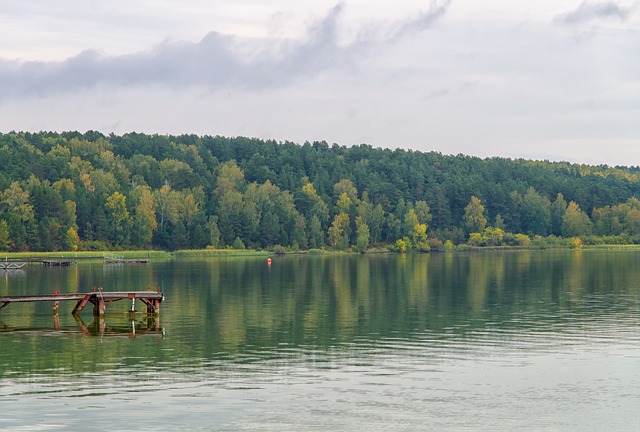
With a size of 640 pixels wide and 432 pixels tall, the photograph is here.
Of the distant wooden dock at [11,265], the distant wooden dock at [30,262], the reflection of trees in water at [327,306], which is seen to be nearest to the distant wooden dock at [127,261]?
the distant wooden dock at [30,262]

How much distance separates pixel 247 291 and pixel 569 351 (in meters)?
46.1

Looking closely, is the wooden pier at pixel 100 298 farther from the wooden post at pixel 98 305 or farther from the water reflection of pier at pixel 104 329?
the water reflection of pier at pixel 104 329

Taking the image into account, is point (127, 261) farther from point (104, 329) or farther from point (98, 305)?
point (104, 329)

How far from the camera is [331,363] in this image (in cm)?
4562

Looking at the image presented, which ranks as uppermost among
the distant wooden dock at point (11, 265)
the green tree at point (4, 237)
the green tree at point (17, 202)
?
the green tree at point (17, 202)

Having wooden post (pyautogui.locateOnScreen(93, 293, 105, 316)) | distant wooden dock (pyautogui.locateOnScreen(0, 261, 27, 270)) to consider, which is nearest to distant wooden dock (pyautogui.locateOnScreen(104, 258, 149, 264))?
distant wooden dock (pyautogui.locateOnScreen(0, 261, 27, 270))

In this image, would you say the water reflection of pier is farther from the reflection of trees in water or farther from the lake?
the reflection of trees in water

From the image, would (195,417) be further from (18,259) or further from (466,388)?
(18,259)

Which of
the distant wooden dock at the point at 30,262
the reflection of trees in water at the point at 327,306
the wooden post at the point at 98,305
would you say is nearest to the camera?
the reflection of trees in water at the point at 327,306

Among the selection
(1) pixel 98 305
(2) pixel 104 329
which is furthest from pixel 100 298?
(2) pixel 104 329

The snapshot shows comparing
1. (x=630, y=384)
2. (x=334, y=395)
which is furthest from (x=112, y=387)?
(x=630, y=384)

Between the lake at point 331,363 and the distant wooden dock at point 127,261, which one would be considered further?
the distant wooden dock at point 127,261

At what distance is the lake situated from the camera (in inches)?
1353

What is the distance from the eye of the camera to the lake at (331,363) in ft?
113
